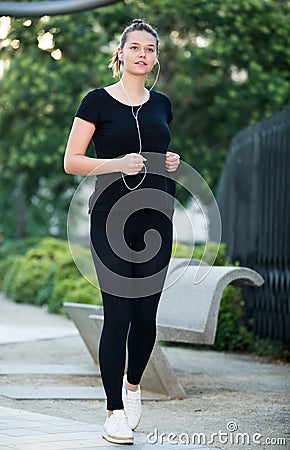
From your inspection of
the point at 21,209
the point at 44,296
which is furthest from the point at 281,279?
the point at 21,209

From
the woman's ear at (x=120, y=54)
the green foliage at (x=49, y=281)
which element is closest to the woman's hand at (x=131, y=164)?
the woman's ear at (x=120, y=54)

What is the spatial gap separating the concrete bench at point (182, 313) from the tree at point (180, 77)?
9.23 meters

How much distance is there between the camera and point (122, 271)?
4.55 m

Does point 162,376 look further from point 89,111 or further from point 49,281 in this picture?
point 49,281

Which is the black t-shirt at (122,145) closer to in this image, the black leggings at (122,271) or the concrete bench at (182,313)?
the black leggings at (122,271)

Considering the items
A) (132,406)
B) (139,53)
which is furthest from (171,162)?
(132,406)

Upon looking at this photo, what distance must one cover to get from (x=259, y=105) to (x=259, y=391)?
44.7 ft

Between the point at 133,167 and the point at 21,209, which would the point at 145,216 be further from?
the point at 21,209

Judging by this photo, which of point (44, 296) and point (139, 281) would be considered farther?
point (44, 296)

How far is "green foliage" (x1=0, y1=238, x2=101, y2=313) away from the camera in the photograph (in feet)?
44.5

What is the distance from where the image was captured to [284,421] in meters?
5.39

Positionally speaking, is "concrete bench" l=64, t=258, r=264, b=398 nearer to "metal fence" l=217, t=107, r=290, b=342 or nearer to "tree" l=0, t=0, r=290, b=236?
"metal fence" l=217, t=107, r=290, b=342

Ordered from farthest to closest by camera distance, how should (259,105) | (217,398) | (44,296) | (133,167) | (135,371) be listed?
(259,105) → (44,296) → (217,398) → (135,371) → (133,167)

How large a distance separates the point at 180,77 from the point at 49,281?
22.5ft
